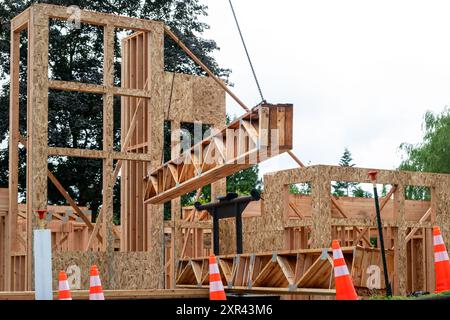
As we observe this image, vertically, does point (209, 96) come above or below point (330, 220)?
above

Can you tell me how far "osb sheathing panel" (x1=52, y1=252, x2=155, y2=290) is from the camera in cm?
1916

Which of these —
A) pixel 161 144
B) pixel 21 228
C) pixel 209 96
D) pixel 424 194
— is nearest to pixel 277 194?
pixel 161 144

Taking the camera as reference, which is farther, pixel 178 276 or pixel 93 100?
pixel 93 100

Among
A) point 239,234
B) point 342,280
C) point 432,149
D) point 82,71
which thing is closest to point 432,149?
point 432,149

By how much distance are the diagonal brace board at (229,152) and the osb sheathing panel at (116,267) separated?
1351 mm

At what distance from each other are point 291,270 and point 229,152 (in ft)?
7.98

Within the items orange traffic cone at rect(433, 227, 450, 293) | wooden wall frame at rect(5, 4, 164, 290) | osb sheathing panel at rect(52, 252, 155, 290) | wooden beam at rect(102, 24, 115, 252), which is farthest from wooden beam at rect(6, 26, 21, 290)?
orange traffic cone at rect(433, 227, 450, 293)

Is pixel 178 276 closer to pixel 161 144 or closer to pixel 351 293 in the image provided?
pixel 161 144

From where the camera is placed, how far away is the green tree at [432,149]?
1759 inches

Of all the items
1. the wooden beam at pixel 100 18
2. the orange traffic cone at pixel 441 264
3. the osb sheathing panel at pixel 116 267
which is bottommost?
the osb sheathing panel at pixel 116 267

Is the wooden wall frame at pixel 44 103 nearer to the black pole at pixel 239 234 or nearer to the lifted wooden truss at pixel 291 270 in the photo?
the black pole at pixel 239 234

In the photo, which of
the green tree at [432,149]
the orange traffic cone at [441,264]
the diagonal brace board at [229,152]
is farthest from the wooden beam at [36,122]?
the green tree at [432,149]
